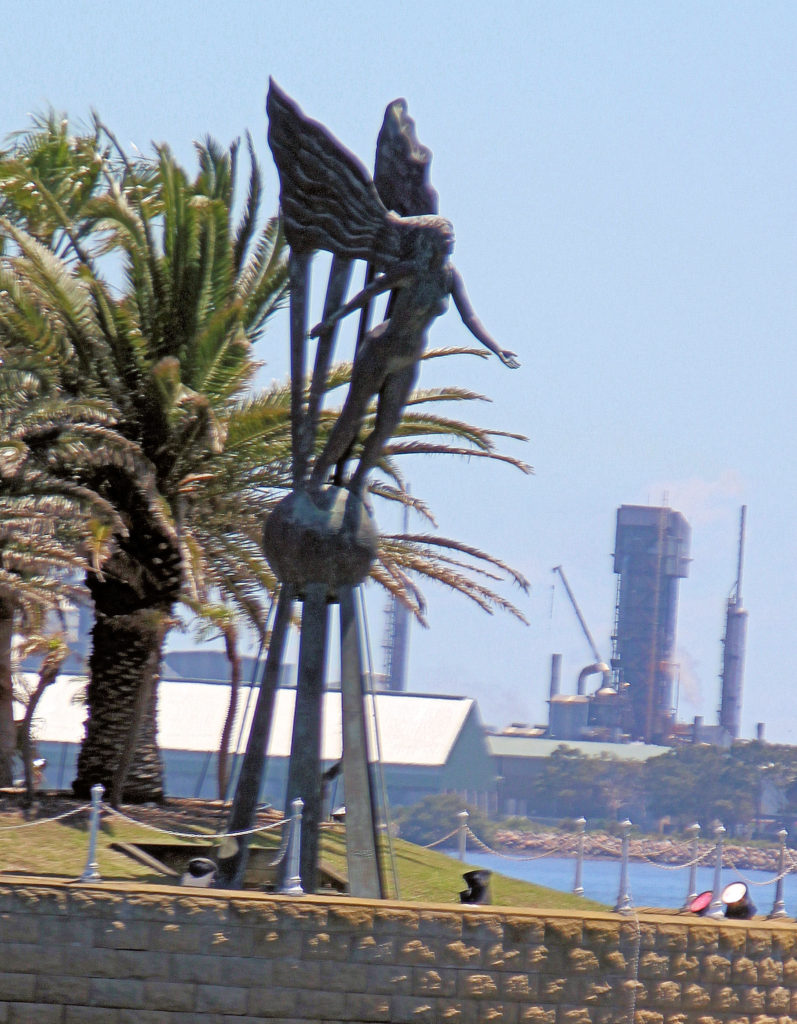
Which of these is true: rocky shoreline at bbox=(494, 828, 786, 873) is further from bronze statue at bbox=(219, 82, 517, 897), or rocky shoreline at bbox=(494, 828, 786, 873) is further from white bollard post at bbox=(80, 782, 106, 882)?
white bollard post at bbox=(80, 782, 106, 882)

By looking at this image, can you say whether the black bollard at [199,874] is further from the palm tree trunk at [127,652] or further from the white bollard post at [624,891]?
the palm tree trunk at [127,652]

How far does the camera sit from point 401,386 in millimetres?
15359

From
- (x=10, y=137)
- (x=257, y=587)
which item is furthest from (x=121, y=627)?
(x=10, y=137)

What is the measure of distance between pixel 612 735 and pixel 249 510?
596 feet

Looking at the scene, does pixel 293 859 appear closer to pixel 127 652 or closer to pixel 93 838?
pixel 93 838

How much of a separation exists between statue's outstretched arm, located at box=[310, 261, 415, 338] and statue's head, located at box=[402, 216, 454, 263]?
0.14m

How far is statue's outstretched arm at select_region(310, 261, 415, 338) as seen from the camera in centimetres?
1460

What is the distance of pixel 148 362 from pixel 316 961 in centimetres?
888

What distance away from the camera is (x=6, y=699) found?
23.8 meters

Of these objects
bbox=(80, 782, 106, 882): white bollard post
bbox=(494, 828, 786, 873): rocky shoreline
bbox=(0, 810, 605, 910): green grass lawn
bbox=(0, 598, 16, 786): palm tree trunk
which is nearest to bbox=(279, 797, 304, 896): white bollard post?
bbox=(80, 782, 106, 882): white bollard post

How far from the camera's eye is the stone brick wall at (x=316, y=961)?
12.2m

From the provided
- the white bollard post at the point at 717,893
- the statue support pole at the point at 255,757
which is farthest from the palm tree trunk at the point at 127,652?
the white bollard post at the point at 717,893

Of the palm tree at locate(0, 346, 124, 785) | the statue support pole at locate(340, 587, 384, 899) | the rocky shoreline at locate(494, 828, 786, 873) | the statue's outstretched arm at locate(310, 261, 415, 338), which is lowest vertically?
the rocky shoreline at locate(494, 828, 786, 873)

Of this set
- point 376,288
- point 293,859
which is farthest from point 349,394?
point 293,859
